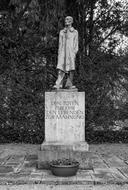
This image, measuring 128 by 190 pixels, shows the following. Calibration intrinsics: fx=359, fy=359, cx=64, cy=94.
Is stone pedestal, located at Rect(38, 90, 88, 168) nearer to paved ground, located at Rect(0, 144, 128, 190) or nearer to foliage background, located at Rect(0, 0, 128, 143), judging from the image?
paved ground, located at Rect(0, 144, 128, 190)

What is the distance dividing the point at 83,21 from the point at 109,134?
4.26 m

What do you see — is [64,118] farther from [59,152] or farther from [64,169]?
[64,169]

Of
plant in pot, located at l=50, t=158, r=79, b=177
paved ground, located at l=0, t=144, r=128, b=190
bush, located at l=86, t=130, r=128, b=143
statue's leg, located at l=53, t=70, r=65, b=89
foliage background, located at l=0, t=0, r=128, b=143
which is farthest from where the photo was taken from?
bush, located at l=86, t=130, r=128, b=143

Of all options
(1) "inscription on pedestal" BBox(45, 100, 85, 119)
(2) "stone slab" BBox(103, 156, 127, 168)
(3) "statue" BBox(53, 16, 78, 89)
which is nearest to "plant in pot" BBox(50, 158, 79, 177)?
(1) "inscription on pedestal" BBox(45, 100, 85, 119)

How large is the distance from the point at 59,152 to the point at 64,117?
803mm

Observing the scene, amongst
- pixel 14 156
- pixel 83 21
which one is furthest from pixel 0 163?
pixel 83 21

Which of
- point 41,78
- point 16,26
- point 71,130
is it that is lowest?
point 71,130

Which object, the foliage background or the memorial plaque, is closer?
the memorial plaque

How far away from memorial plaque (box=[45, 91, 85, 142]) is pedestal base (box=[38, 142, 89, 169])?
0.17 metres

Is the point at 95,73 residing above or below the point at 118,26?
below

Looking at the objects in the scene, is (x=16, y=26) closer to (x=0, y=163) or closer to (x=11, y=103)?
(x=11, y=103)

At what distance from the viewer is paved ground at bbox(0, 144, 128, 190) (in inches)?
254

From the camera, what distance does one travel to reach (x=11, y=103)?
12.5 meters

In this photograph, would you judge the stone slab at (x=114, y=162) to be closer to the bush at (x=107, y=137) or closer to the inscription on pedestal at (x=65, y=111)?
the inscription on pedestal at (x=65, y=111)
